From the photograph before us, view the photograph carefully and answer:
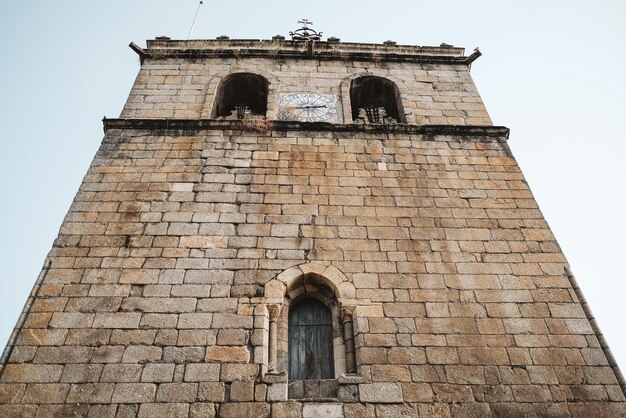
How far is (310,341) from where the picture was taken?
4.80m

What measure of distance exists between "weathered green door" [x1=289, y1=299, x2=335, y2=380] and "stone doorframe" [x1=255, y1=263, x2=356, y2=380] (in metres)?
0.13

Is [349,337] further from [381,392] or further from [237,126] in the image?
[237,126]

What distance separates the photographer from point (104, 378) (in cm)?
409

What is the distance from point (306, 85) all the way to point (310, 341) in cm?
466

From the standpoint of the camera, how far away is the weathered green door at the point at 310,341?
4.61m

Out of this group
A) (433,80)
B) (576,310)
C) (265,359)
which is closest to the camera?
(265,359)

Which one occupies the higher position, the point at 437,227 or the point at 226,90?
the point at 226,90

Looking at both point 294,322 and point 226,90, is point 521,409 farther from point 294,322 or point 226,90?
point 226,90

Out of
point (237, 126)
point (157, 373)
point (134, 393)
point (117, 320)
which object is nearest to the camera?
point (134, 393)

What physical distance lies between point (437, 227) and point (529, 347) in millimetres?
1659

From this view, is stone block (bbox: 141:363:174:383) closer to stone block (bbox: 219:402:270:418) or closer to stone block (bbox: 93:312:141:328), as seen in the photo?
stone block (bbox: 93:312:141:328)

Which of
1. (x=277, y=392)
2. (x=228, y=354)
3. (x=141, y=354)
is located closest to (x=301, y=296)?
(x=228, y=354)

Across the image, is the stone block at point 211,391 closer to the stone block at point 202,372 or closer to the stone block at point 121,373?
the stone block at point 202,372

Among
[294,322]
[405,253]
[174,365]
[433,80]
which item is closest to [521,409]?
[405,253]
